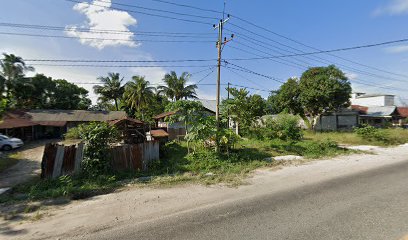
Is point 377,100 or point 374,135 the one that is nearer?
point 374,135

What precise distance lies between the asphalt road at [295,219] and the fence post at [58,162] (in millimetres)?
5402

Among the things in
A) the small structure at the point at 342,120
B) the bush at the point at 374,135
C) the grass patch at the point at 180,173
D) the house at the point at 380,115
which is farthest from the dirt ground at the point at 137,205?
the house at the point at 380,115

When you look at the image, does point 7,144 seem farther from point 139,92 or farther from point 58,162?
point 139,92

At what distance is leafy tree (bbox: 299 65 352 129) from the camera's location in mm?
26456

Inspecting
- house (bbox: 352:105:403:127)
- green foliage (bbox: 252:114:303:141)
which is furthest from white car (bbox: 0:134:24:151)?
house (bbox: 352:105:403:127)

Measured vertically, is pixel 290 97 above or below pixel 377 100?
below

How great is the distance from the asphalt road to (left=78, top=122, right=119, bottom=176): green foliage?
4723mm

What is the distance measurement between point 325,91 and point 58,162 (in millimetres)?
26988

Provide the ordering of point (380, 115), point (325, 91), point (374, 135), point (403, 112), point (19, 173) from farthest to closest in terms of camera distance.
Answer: point (403, 112) → point (380, 115) → point (325, 91) → point (374, 135) → point (19, 173)

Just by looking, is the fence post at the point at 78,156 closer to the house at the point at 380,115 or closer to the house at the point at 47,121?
the house at the point at 47,121

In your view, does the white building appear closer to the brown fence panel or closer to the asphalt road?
the asphalt road

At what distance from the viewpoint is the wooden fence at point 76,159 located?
29.1 feet

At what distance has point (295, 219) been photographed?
513 cm

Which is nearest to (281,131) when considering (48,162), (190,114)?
(190,114)
